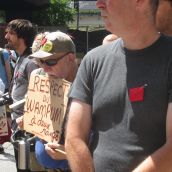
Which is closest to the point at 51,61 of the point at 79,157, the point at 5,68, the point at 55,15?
the point at 79,157

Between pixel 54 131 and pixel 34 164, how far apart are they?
69 centimetres

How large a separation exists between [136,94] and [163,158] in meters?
0.28

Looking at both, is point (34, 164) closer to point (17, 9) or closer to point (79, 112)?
point (79, 112)

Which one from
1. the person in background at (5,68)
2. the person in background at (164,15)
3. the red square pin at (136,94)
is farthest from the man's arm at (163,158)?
the person in background at (5,68)

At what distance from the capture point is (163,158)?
1.99 m

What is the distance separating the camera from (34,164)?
138 inches

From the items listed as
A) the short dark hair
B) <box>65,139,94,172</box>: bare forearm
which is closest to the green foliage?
the short dark hair

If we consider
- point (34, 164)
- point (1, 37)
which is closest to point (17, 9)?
point (1, 37)

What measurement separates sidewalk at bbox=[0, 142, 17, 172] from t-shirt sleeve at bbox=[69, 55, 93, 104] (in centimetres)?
412

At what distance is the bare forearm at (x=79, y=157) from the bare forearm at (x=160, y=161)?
0.29m

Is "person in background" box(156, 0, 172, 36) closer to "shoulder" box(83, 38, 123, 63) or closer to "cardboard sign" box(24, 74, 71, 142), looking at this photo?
"shoulder" box(83, 38, 123, 63)

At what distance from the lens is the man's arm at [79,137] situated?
2199 mm

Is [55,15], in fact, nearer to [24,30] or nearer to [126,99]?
[24,30]

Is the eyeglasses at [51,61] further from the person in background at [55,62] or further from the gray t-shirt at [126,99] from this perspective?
the gray t-shirt at [126,99]
